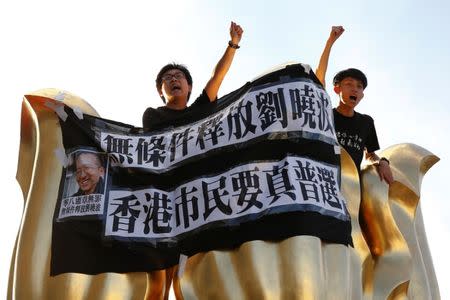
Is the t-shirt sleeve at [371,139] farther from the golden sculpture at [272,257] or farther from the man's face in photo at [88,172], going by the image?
the man's face in photo at [88,172]

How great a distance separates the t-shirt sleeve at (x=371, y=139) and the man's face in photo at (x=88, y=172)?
7.19 feet

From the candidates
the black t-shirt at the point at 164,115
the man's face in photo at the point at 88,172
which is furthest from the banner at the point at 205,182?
the black t-shirt at the point at 164,115

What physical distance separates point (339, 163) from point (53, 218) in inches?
81.1

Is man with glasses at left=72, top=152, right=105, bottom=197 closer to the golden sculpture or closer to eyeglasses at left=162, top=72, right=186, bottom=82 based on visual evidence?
the golden sculpture

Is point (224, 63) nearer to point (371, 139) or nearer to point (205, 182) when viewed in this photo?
point (205, 182)

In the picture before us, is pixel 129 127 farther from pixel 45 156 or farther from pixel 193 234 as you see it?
pixel 193 234

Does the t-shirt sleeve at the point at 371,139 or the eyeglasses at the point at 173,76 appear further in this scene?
the t-shirt sleeve at the point at 371,139

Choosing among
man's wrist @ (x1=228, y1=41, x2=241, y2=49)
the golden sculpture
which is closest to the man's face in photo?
the golden sculpture

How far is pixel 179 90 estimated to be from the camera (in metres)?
6.45

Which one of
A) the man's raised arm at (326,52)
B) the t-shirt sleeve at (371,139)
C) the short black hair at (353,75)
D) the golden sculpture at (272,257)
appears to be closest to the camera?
the golden sculpture at (272,257)

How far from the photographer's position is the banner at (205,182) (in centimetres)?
→ 546

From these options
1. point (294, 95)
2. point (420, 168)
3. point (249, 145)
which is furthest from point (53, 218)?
point (420, 168)

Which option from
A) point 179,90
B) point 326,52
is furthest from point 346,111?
point 179,90

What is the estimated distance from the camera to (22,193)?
245 inches
